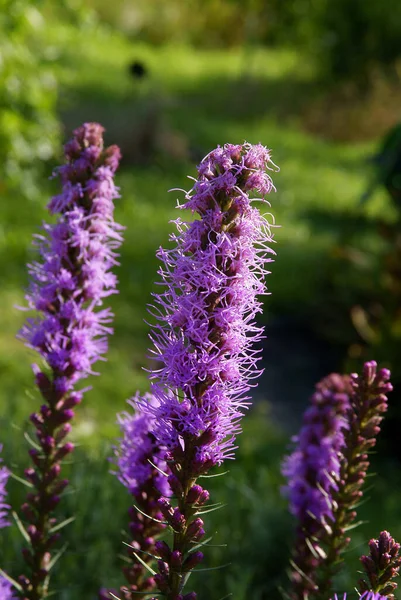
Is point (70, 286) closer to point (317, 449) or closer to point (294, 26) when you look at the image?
point (317, 449)

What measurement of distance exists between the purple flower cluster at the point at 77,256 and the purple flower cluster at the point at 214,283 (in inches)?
19.9

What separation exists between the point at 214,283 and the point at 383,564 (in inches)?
27.1

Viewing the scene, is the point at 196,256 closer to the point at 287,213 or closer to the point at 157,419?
the point at 157,419

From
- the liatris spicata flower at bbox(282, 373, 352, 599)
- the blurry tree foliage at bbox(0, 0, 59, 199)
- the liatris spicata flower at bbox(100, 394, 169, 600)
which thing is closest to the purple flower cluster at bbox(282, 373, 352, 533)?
the liatris spicata flower at bbox(282, 373, 352, 599)

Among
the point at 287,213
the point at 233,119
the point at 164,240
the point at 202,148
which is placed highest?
the point at 233,119

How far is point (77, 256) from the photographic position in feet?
7.94

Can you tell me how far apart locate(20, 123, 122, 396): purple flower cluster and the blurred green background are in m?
0.44

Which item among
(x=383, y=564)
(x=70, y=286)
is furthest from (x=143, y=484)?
(x=383, y=564)

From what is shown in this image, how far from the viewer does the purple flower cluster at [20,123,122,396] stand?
7.89 feet

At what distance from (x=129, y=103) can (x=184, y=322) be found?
13656 millimetres

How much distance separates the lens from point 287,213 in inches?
514

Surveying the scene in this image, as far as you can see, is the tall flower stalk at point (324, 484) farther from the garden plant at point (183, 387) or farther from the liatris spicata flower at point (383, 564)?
the liatris spicata flower at point (383, 564)

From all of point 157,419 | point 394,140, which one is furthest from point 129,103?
→ point 157,419

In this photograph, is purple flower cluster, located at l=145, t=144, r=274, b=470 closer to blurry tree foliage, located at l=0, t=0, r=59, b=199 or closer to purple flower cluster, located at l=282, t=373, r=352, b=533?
purple flower cluster, located at l=282, t=373, r=352, b=533
